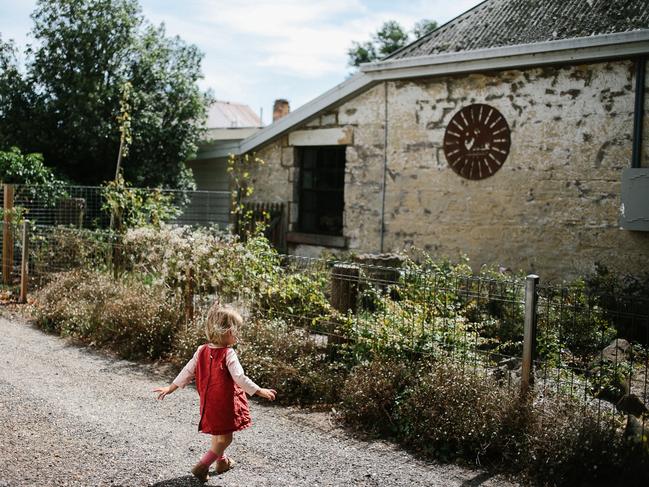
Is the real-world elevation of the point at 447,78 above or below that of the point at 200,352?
above

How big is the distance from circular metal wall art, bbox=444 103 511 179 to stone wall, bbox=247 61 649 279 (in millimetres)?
105

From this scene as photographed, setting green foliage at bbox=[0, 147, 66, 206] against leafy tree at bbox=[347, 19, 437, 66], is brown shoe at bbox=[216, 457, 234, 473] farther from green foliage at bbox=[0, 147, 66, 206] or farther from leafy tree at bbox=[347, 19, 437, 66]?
leafy tree at bbox=[347, 19, 437, 66]

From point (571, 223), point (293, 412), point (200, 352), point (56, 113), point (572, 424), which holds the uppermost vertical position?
point (56, 113)

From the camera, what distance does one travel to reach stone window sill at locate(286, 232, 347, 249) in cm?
1185

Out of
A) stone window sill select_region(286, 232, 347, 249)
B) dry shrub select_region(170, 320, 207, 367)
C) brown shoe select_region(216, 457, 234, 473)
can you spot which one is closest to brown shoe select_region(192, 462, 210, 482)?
brown shoe select_region(216, 457, 234, 473)

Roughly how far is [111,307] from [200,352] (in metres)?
3.59

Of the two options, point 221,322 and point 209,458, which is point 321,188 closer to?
point 221,322

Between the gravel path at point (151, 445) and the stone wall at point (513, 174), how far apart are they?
5428 millimetres

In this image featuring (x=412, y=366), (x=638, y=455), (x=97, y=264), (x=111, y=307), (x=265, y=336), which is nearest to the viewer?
(x=638, y=455)

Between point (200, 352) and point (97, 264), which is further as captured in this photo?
point (97, 264)

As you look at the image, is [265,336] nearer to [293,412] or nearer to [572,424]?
[293,412]

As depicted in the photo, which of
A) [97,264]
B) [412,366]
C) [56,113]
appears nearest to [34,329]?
[97,264]

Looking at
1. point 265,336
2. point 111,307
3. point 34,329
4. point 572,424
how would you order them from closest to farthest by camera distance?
point 572,424, point 265,336, point 111,307, point 34,329

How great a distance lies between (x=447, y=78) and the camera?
1046 centimetres
